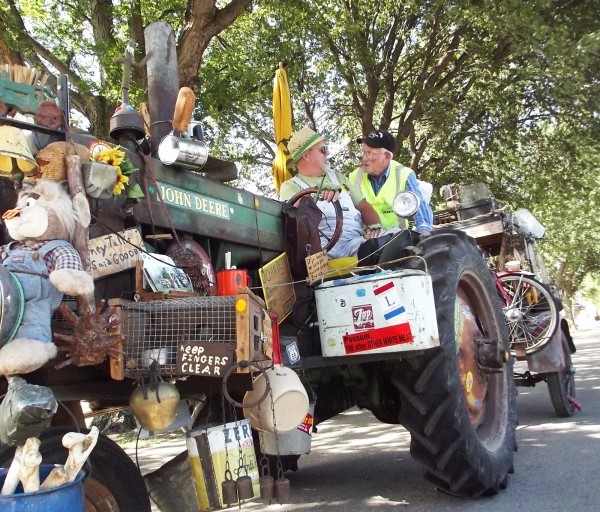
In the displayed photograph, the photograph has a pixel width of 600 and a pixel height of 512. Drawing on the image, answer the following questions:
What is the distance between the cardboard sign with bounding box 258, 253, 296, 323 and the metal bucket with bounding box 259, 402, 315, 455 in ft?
1.78

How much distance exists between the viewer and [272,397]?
2752mm

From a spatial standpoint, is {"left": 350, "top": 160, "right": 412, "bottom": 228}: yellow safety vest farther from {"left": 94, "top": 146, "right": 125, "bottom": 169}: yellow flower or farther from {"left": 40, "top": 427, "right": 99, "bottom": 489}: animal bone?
{"left": 40, "top": 427, "right": 99, "bottom": 489}: animal bone

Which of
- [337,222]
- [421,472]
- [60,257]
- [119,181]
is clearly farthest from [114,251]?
[421,472]

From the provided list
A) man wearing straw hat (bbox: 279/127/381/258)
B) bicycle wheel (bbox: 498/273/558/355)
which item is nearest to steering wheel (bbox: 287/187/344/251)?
man wearing straw hat (bbox: 279/127/381/258)

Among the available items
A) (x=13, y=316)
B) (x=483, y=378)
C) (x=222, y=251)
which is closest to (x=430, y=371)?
(x=483, y=378)

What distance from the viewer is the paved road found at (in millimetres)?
3938

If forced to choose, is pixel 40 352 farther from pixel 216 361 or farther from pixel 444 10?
pixel 444 10

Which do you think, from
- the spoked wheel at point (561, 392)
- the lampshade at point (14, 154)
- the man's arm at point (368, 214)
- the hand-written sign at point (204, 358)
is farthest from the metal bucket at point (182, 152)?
the spoked wheel at point (561, 392)

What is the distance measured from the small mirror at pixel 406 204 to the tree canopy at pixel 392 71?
5.13 m

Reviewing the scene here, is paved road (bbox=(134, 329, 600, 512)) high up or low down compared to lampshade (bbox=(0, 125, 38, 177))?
down

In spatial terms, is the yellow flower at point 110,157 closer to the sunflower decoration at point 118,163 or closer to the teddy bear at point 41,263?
the sunflower decoration at point 118,163

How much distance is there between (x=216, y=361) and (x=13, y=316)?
0.68 metres

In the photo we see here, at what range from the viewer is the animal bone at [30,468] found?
1.98 m

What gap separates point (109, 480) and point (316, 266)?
155 cm
